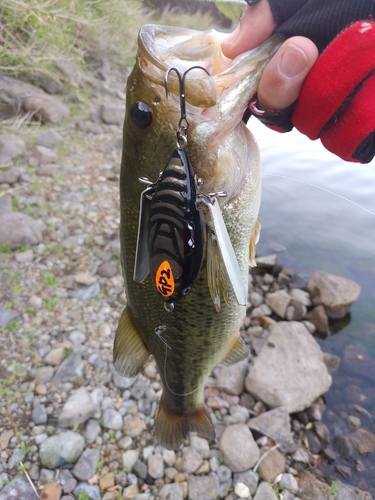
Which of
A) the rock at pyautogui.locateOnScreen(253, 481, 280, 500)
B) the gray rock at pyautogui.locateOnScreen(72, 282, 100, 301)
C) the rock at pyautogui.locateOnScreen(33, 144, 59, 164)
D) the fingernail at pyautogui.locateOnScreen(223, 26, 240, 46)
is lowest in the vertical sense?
the rock at pyautogui.locateOnScreen(253, 481, 280, 500)

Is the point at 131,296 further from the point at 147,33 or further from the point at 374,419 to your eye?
the point at 374,419

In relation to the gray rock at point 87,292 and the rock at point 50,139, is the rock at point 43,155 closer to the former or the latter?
the rock at point 50,139

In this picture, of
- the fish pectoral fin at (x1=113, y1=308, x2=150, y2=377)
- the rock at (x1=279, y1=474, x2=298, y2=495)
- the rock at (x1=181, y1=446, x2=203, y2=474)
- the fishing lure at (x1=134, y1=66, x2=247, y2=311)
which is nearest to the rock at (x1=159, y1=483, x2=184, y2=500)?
the rock at (x1=181, y1=446, x2=203, y2=474)

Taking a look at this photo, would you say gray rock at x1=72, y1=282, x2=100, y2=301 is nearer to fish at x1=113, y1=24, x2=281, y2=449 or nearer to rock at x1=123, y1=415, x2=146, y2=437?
rock at x1=123, y1=415, x2=146, y2=437

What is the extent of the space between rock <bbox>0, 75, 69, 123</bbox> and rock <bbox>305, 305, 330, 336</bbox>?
14.0 ft

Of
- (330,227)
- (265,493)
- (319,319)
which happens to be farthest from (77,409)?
(330,227)

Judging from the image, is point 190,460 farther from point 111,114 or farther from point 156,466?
point 111,114

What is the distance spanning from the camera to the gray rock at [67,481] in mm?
2289

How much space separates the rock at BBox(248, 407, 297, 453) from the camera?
2844 millimetres

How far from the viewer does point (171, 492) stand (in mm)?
2398

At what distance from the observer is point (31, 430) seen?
96.9 inches

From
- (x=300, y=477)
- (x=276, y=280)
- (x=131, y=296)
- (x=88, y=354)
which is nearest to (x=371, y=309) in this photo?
(x=276, y=280)

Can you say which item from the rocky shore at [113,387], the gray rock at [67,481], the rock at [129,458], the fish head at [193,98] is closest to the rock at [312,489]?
the rocky shore at [113,387]

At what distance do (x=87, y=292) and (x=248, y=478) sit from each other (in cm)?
194
